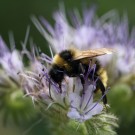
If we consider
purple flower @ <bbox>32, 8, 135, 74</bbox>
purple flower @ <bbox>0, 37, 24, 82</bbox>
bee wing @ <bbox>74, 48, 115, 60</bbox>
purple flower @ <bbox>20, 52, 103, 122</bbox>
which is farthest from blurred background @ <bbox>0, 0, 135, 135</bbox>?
bee wing @ <bbox>74, 48, 115, 60</bbox>

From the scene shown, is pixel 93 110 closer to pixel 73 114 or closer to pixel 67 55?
pixel 73 114

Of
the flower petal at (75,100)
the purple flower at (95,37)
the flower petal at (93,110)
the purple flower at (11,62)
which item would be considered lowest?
the flower petal at (93,110)

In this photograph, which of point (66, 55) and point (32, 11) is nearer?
point (66, 55)

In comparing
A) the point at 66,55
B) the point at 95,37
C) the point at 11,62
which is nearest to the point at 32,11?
the point at 95,37

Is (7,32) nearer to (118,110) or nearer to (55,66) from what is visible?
(118,110)

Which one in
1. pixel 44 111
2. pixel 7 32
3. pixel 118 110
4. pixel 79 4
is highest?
pixel 79 4

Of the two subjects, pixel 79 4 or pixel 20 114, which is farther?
pixel 79 4

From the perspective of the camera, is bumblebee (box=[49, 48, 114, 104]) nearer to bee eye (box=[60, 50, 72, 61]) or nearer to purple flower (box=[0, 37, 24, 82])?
bee eye (box=[60, 50, 72, 61])

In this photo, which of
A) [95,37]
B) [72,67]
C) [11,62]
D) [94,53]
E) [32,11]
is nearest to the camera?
[94,53]

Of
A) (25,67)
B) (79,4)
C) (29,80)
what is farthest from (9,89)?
(79,4)

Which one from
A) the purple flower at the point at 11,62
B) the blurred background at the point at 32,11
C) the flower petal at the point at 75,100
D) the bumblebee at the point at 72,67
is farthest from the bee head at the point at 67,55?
the blurred background at the point at 32,11

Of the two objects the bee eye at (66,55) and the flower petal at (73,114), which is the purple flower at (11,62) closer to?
the bee eye at (66,55)
